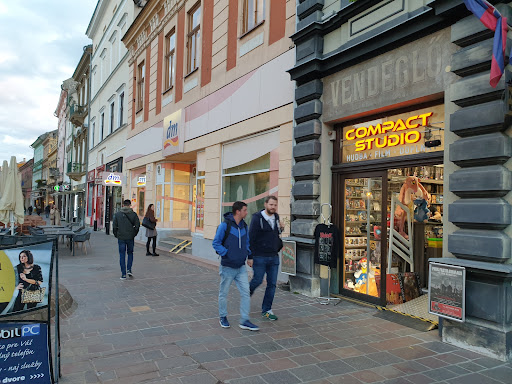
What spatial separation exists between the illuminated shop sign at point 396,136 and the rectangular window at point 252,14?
14.0ft

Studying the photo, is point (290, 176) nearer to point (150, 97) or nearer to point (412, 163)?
point (412, 163)

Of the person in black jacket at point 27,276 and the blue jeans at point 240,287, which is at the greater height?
the person in black jacket at point 27,276

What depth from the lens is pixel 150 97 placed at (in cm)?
1709

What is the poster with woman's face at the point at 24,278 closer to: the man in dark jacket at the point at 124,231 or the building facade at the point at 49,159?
the man in dark jacket at the point at 124,231

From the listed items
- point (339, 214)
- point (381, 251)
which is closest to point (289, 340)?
point (381, 251)

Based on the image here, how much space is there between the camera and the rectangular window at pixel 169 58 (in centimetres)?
1540

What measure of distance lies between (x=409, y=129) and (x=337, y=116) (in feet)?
4.48

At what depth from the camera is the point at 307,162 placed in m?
7.64

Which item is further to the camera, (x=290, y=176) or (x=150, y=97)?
(x=150, y=97)

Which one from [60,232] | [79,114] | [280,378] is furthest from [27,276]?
[79,114]

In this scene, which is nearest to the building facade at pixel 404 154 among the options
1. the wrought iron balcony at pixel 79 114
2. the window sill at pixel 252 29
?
the window sill at pixel 252 29

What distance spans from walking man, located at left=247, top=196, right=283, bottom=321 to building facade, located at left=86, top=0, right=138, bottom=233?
15171 mm

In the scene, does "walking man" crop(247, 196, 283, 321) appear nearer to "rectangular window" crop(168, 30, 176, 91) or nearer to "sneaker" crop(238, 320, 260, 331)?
"sneaker" crop(238, 320, 260, 331)

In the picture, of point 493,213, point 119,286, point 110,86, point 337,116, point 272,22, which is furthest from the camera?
point 110,86
